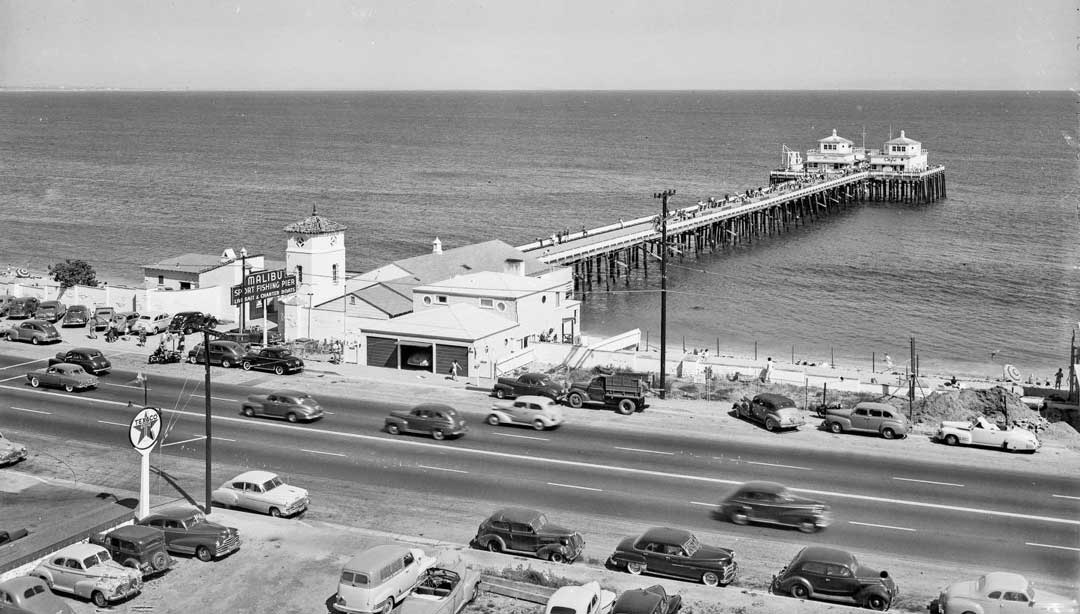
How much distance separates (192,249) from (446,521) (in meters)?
85.4

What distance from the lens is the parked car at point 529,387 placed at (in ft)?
139

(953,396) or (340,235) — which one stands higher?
(340,235)

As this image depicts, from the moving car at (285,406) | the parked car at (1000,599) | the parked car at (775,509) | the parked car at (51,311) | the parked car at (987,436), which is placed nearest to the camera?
the parked car at (1000,599)

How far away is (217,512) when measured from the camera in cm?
3127

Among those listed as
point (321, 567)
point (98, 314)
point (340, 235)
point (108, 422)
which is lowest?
point (321, 567)

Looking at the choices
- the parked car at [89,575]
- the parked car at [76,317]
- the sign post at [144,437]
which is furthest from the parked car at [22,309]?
the parked car at [89,575]

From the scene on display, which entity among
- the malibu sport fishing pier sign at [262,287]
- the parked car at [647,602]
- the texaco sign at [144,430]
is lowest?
the parked car at [647,602]

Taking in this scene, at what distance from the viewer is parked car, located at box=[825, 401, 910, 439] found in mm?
38062

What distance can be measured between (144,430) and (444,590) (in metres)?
9.87

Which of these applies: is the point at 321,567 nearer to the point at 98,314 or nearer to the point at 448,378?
the point at 448,378

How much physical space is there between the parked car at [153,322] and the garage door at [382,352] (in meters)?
12.5

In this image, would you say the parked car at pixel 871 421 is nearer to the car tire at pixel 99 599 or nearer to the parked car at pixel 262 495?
the parked car at pixel 262 495

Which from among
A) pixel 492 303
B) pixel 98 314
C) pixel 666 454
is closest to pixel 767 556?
pixel 666 454

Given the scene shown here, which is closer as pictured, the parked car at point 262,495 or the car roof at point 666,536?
the car roof at point 666,536
